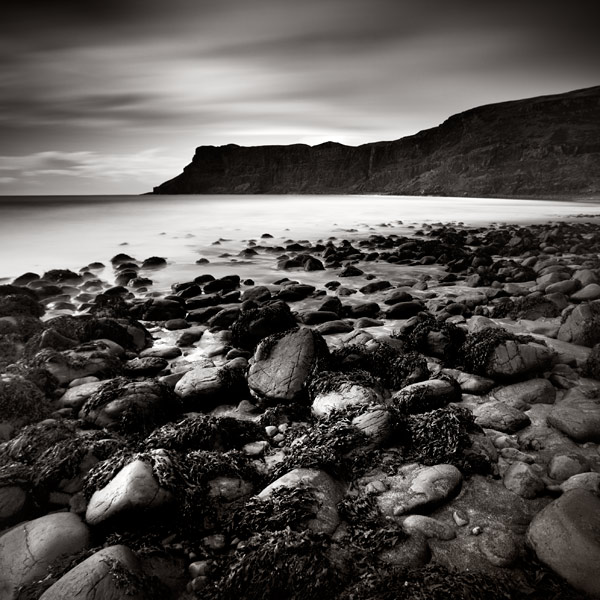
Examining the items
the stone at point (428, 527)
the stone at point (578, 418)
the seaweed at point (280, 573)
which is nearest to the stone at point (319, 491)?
the seaweed at point (280, 573)

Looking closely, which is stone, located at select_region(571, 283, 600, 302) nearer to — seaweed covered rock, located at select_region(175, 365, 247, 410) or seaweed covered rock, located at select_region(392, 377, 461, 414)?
seaweed covered rock, located at select_region(392, 377, 461, 414)

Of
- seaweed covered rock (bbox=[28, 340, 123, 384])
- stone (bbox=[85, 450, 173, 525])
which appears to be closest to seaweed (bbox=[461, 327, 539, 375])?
stone (bbox=[85, 450, 173, 525])

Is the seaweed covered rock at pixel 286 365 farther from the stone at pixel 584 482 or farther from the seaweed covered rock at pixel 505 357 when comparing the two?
the stone at pixel 584 482

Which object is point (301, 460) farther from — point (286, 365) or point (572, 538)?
point (572, 538)

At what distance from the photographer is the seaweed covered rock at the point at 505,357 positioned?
463 cm

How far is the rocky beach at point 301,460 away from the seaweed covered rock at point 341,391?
0.03m

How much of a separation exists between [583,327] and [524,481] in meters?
3.38

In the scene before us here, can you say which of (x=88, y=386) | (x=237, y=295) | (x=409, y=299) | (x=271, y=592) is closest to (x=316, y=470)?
(x=271, y=592)

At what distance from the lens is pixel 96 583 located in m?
2.20

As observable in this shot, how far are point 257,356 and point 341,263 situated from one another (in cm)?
865

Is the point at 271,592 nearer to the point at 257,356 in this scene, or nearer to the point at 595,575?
the point at 595,575

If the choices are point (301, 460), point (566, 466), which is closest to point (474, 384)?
point (566, 466)

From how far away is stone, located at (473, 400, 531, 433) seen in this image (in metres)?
3.85

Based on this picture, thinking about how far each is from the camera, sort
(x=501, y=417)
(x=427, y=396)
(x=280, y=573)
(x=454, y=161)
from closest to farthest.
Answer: (x=280, y=573)
(x=501, y=417)
(x=427, y=396)
(x=454, y=161)
